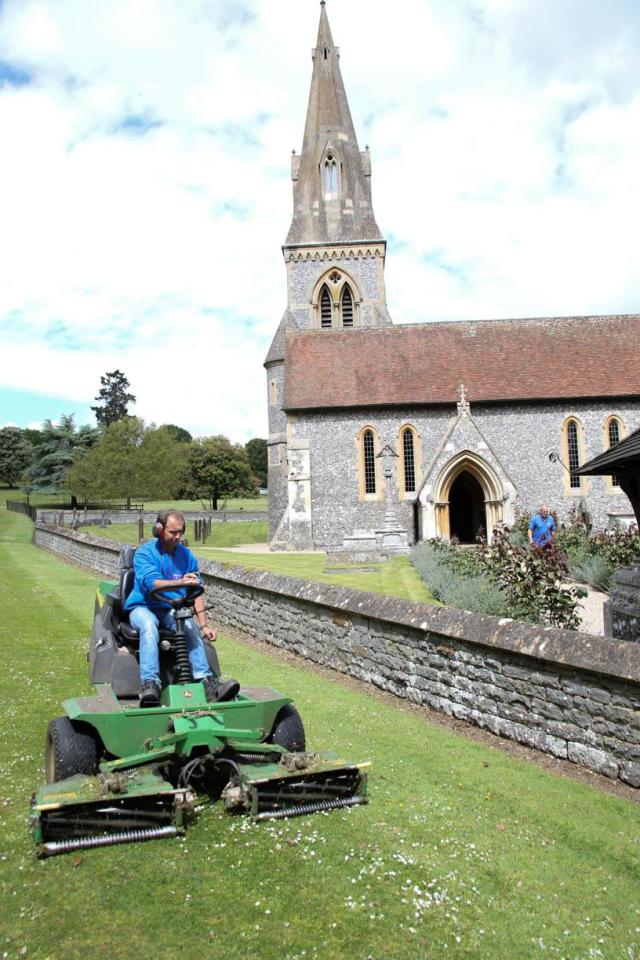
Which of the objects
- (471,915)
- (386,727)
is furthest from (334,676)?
(471,915)

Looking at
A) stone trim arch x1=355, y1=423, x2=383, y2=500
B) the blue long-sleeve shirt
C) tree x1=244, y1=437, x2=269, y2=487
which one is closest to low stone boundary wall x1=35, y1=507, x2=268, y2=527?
stone trim arch x1=355, y1=423, x2=383, y2=500

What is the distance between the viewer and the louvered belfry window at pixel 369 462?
2816cm

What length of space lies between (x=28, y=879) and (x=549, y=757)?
377 centimetres

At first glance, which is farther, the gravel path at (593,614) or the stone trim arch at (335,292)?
the stone trim arch at (335,292)

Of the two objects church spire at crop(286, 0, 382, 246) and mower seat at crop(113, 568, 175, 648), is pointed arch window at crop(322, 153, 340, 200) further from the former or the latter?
mower seat at crop(113, 568, 175, 648)

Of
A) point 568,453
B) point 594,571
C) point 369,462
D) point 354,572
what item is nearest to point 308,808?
point 594,571

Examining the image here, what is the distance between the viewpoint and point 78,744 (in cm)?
439

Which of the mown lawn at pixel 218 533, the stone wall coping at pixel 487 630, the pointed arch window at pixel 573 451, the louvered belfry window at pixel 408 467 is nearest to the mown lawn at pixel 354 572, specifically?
the stone wall coping at pixel 487 630

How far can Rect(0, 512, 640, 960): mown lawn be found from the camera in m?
3.20

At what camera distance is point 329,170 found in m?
41.2

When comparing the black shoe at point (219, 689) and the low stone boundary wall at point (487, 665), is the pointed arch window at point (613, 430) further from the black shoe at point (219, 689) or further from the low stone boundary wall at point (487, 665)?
the black shoe at point (219, 689)

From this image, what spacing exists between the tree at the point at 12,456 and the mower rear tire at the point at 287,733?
88.8 meters

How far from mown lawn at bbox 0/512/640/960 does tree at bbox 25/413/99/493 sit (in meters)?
60.0

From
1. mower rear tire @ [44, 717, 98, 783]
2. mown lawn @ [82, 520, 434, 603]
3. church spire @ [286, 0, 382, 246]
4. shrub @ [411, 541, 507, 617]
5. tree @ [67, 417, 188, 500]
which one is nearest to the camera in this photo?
mower rear tire @ [44, 717, 98, 783]
